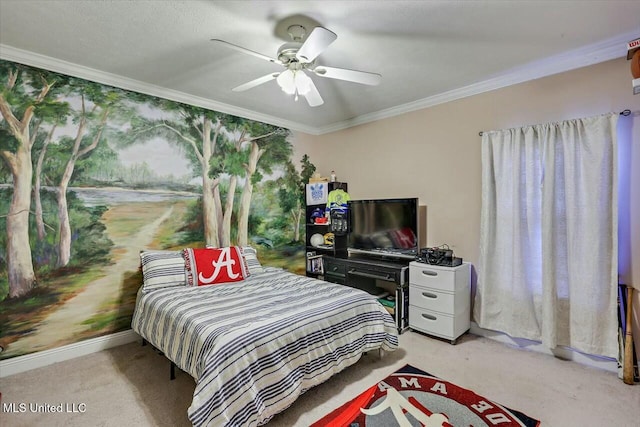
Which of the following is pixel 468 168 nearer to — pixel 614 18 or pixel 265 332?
pixel 614 18

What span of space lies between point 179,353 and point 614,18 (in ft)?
11.9

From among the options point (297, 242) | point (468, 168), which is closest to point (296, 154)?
point (297, 242)

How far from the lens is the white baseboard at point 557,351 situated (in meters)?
2.40

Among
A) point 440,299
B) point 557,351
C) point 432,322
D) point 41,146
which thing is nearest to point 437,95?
point 440,299

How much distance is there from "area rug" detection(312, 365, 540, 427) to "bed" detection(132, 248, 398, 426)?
10.3 inches

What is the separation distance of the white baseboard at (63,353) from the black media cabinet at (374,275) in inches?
89.9

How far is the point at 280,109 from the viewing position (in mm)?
3826

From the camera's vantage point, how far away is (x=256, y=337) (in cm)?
179

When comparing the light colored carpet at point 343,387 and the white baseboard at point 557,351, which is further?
the white baseboard at point 557,351

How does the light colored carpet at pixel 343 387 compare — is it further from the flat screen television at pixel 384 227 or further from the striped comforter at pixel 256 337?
the flat screen television at pixel 384 227

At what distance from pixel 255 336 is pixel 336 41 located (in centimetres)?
214

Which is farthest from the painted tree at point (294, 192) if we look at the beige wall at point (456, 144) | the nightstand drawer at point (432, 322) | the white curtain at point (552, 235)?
the white curtain at point (552, 235)

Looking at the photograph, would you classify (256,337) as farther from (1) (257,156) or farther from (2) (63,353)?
(1) (257,156)

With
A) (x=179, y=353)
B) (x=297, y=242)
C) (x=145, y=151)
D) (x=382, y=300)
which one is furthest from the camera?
(x=297, y=242)
